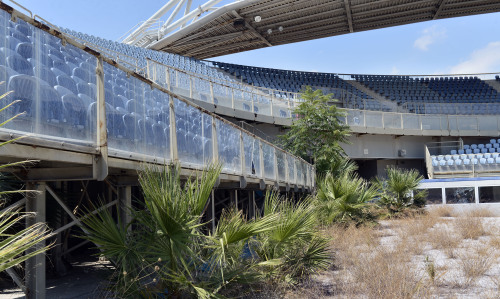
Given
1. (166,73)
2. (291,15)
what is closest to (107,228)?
(166,73)

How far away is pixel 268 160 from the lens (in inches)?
437

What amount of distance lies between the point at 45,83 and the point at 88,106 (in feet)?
1.85

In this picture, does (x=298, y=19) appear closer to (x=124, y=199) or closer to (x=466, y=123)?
(x=466, y=123)

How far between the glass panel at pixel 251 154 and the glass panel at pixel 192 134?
1.92 meters

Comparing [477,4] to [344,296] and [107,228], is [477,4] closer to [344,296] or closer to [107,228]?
[344,296]

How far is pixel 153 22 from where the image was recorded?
114ft

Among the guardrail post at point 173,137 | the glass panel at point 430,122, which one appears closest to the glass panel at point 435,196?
the glass panel at point 430,122

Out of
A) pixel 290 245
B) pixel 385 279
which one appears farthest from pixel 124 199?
pixel 385 279

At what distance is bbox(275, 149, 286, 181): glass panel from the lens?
12.3 m

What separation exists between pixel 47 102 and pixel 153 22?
109 feet

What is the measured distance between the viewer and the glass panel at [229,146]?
Result: 7973 millimetres

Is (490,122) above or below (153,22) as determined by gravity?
below

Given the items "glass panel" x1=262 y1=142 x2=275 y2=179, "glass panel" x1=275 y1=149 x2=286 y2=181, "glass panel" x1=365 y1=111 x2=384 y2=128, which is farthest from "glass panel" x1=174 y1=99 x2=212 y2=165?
"glass panel" x1=365 y1=111 x2=384 y2=128

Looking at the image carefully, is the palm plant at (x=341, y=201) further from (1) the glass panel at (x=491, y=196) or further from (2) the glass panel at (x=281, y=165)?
(1) the glass panel at (x=491, y=196)
